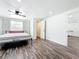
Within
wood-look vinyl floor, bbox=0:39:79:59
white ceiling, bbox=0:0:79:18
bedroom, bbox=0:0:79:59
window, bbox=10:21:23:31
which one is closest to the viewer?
wood-look vinyl floor, bbox=0:39:79:59

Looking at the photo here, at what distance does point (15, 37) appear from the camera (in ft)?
15.9

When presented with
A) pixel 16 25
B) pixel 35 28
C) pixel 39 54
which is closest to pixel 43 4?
pixel 39 54

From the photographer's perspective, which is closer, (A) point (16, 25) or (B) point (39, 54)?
(B) point (39, 54)

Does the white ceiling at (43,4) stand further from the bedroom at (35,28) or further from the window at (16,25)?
the window at (16,25)

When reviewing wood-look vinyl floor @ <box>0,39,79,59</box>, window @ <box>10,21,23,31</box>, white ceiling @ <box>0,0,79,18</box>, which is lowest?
wood-look vinyl floor @ <box>0,39,79,59</box>

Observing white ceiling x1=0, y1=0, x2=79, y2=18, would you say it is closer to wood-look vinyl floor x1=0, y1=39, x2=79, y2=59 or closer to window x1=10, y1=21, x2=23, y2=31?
wood-look vinyl floor x1=0, y1=39, x2=79, y2=59

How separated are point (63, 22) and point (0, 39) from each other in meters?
4.28

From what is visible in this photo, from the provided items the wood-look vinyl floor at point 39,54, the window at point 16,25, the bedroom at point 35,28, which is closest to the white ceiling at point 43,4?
the bedroom at point 35,28

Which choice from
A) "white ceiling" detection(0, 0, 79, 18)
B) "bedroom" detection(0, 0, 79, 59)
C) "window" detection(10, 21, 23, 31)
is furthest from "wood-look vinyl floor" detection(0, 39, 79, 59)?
"window" detection(10, 21, 23, 31)

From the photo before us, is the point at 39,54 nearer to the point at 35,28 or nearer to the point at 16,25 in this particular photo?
the point at 35,28

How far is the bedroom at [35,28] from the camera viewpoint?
3570mm

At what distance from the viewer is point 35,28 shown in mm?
7531

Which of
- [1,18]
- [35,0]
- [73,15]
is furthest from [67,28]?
[1,18]

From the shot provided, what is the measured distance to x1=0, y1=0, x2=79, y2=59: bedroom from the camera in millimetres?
3570
